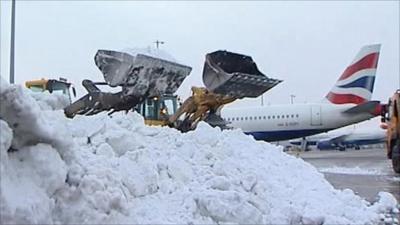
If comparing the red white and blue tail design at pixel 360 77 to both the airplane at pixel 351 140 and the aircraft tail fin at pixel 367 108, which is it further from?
the airplane at pixel 351 140

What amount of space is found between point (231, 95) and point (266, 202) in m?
9.77

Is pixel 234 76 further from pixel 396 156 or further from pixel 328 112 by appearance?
pixel 328 112

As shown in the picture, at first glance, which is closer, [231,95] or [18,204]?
[18,204]

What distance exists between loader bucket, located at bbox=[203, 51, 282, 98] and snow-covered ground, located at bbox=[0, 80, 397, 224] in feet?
21.4

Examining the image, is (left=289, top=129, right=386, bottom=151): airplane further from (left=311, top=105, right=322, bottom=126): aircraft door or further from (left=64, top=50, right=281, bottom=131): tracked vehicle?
(left=64, top=50, right=281, bottom=131): tracked vehicle

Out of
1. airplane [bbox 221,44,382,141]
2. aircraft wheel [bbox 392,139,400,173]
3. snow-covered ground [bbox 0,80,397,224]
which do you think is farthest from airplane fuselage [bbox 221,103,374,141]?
snow-covered ground [bbox 0,80,397,224]

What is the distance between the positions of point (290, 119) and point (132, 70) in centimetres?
2198

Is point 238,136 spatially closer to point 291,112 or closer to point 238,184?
point 238,184

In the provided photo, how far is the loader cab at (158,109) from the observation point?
14.9 meters

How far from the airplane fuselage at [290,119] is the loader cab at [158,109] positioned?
56.9 feet

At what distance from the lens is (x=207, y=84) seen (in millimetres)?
15352

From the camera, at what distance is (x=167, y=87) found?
47.7 ft

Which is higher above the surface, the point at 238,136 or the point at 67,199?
the point at 67,199

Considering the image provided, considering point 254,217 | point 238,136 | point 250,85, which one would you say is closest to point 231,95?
point 250,85
